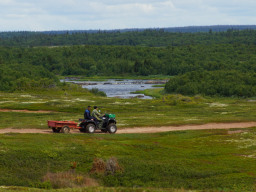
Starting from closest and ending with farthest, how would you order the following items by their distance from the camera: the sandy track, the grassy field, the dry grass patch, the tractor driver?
the dry grass patch → the tractor driver → the sandy track → the grassy field

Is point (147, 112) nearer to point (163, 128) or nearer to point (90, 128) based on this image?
point (163, 128)

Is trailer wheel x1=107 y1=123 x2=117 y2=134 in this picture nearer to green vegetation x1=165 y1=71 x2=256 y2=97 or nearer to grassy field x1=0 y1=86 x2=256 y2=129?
grassy field x1=0 y1=86 x2=256 y2=129

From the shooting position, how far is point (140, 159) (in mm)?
32344

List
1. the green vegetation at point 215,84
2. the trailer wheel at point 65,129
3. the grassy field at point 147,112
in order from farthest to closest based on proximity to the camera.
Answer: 1. the green vegetation at point 215,84
2. the grassy field at point 147,112
3. the trailer wheel at point 65,129

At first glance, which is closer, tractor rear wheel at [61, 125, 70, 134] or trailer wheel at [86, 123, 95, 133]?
tractor rear wheel at [61, 125, 70, 134]

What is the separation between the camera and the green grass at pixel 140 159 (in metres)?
27.2

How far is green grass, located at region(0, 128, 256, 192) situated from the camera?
89.4ft

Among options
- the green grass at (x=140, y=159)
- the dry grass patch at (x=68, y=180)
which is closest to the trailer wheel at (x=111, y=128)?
the green grass at (x=140, y=159)

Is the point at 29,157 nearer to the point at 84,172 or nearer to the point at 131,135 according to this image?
the point at 84,172

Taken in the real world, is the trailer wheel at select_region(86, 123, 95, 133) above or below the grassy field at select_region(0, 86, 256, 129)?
above

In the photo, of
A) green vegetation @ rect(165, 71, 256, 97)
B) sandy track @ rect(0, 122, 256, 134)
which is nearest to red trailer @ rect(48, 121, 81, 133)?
sandy track @ rect(0, 122, 256, 134)

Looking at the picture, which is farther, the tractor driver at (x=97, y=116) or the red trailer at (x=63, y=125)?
the tractor driver at (x=97, y=116)

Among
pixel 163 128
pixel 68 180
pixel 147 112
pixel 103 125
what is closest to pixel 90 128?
pixel 103 125

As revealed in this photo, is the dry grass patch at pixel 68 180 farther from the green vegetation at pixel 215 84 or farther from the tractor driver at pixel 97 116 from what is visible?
the green vegetation at pixel 215 84
